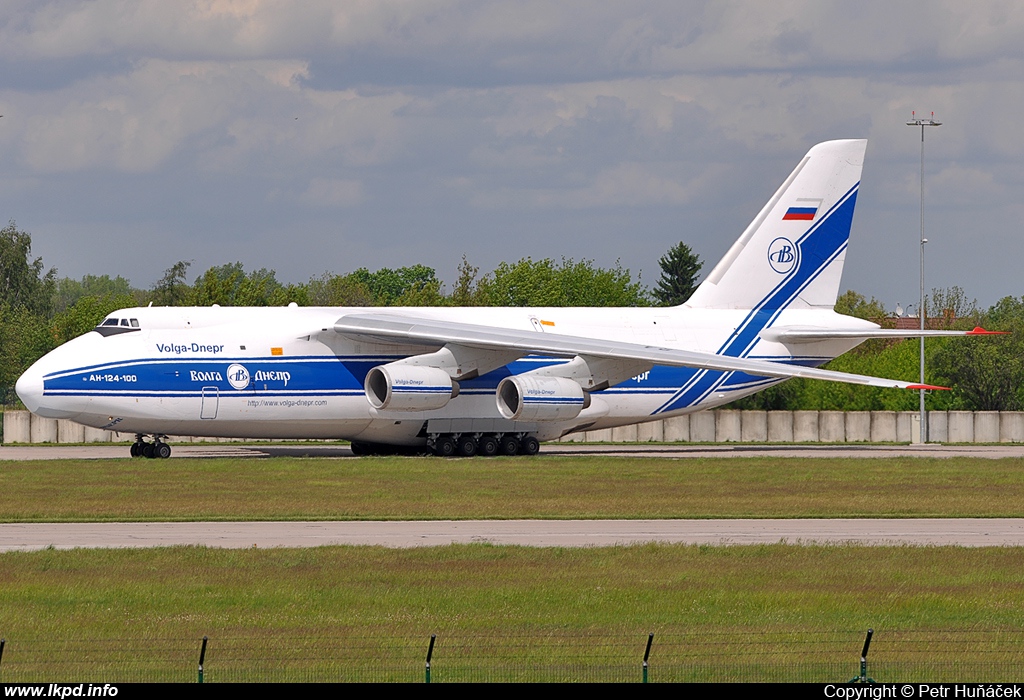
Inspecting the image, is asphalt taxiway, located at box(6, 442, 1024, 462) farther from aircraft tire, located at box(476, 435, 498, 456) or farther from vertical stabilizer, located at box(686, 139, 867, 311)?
vertical stabilizer, located at box(686, 139, 867, 311)

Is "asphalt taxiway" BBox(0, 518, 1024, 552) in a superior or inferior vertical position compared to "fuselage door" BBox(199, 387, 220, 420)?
inferior

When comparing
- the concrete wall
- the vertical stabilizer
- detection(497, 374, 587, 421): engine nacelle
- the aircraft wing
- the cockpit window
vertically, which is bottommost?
the concrete wall

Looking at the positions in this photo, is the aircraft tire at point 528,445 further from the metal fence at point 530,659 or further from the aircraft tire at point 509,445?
the metal fence at point 530,659

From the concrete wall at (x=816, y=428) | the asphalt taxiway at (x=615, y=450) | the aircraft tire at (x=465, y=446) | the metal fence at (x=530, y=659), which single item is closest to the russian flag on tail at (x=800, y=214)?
the asphalt taxiway at (x=615, y=450)

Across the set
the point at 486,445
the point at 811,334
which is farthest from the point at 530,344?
the point at 811,334

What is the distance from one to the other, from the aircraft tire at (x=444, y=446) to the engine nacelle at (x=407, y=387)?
6.01ft

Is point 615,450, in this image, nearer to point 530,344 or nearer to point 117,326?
point 530,344

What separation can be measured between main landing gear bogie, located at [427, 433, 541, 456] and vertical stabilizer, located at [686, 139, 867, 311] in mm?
7812

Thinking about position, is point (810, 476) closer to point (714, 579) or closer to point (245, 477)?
point (245, 477)

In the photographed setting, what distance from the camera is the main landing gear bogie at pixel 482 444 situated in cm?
4034

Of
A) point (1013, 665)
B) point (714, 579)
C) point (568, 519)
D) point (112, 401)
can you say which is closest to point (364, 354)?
point (112, 401)

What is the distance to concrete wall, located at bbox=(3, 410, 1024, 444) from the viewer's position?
56.4 meters

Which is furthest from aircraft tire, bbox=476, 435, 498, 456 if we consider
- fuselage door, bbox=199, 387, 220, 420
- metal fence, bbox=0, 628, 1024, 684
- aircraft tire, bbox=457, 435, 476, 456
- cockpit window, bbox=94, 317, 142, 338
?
metal fence, bbox=0, 628, 1024, 684

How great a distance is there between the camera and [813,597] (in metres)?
17.0
